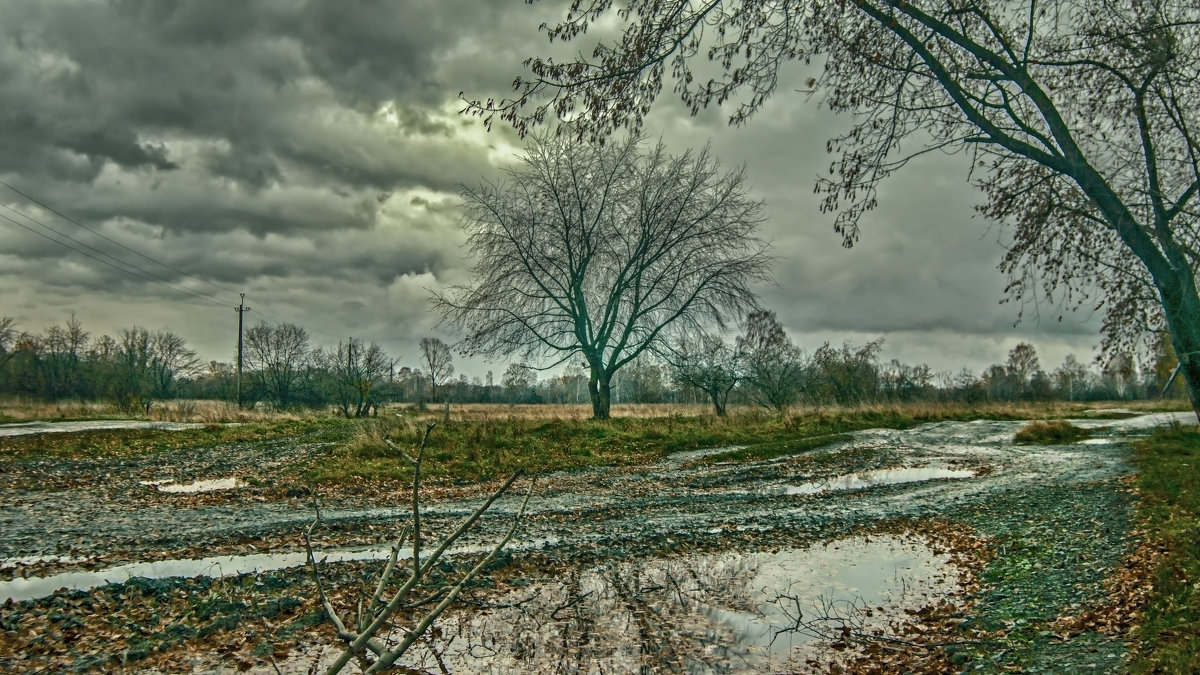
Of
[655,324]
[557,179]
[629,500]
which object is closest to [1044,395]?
[655,324]

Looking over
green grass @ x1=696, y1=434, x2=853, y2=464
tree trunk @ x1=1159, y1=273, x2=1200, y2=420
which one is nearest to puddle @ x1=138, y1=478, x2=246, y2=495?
green grass @ x1=696, y1=434, x2=853, y2=464

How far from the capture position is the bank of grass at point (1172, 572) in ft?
12.6

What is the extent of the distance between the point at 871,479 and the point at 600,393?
44.5ft

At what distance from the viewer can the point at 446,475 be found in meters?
12.4

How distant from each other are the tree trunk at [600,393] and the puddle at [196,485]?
14.0m

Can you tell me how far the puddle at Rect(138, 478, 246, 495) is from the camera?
1091 cm

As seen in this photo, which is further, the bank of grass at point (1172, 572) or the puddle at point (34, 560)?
the puddle at point (34, 560)

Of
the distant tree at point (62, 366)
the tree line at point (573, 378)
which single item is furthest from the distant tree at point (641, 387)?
the distant tree at point (62, 366)

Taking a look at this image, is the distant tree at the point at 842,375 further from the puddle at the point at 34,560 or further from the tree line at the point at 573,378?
the puddle at the point at 34,560

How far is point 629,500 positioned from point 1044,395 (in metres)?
55.1

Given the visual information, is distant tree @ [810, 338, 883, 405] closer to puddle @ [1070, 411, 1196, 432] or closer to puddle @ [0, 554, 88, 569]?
puddle @ [1070, 411, 1196, 432]

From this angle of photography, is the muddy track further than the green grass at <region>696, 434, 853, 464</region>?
No

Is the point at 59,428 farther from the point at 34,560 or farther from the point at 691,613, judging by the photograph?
the point at 691,613

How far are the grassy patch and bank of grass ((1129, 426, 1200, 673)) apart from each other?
8.93 m
